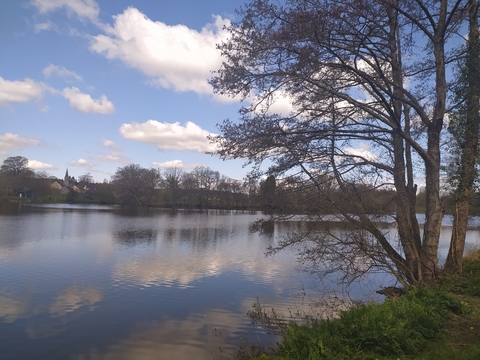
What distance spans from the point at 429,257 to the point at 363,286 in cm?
405

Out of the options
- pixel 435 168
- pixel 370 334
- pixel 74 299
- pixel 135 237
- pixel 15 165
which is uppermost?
pixel 15 165

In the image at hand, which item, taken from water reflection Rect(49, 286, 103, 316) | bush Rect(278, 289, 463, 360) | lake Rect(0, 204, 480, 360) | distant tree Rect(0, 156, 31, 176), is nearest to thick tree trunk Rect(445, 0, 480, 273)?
lake Rect(0, 204, 480, 360)

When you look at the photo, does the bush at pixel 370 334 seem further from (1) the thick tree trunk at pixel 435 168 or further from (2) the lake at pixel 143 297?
(1) the thick tree trunk at pixel 435 168

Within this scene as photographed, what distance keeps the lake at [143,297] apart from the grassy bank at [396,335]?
2.55 meters

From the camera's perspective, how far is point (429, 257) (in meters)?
8.98

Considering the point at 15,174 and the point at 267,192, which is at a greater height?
the point at 15,174

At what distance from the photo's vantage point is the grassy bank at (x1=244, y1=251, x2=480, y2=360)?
15.2ft

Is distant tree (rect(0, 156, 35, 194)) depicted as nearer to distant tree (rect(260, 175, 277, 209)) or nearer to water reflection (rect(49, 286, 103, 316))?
water reflection (rect(49, 286, 103, 316))

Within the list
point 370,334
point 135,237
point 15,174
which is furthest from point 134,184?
point 370,334

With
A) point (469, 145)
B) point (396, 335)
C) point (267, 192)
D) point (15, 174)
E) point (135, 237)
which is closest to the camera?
point (396, 335)

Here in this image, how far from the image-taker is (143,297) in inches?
425

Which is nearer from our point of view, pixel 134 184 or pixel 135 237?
pixel 135 237

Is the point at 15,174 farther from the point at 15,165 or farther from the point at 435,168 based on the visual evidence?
the point at 435,168

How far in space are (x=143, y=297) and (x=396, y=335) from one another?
7795 mm
